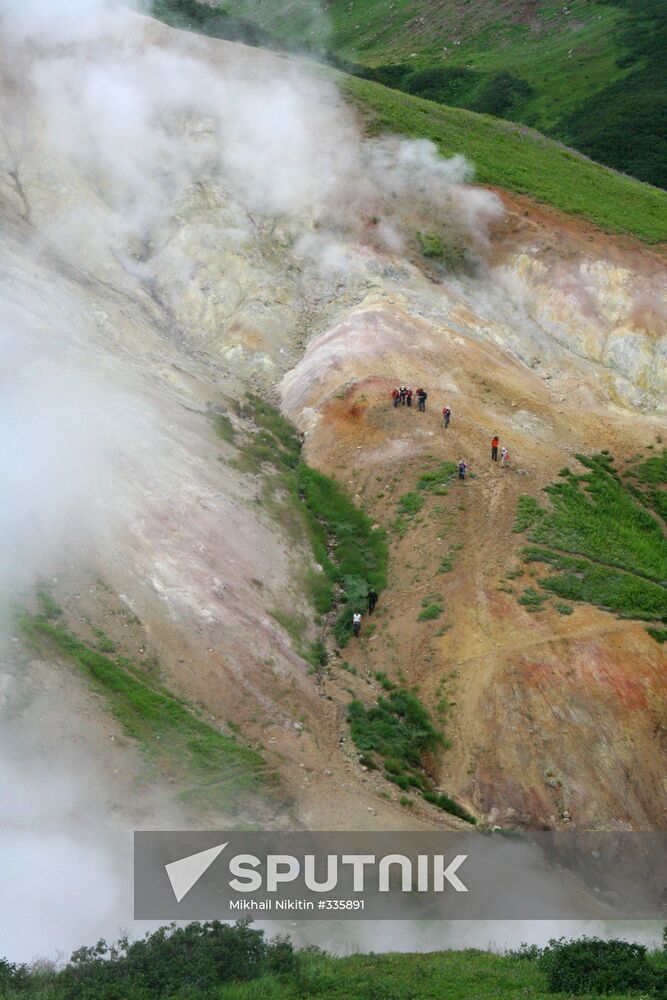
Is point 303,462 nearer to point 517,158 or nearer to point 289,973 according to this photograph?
point 289,973

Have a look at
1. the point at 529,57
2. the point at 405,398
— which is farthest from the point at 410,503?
the point at 529,57

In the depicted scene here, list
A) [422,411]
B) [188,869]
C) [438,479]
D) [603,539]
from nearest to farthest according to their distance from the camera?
[188,869], [603,539], [438,479], [422,411]

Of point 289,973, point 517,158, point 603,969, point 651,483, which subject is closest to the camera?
point 289,973

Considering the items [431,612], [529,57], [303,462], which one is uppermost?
[529,57]

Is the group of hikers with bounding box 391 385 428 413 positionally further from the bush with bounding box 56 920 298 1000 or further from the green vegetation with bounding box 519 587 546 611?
the bush with bounding box 56 920 298 1000

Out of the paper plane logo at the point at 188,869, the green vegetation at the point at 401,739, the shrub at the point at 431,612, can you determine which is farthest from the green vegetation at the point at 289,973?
the shrub at the point at 431,612

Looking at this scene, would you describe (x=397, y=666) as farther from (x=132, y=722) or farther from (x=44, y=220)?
(x=44, y=220)

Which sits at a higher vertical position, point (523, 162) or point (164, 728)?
point (523, 162)
